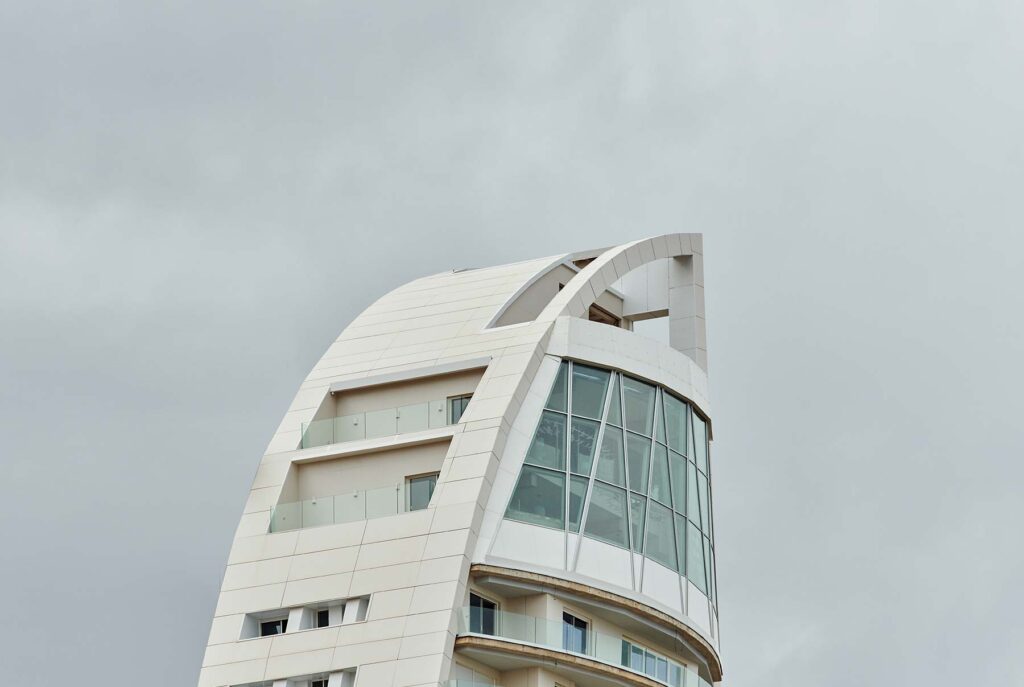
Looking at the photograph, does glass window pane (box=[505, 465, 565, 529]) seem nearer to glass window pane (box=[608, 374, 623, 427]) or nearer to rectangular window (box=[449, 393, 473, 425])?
glass window pane (box=[608, 374, 623, 427])

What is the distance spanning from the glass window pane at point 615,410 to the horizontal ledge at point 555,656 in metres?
8.47

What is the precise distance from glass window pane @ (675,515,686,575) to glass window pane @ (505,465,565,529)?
5.25m

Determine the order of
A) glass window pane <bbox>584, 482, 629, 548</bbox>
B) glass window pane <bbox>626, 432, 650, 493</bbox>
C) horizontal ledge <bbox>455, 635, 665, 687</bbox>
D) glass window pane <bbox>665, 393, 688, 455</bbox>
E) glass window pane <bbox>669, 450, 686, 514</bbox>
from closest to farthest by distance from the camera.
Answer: horizontal ledge <bbox>455, 635, 665, 687</bbox>, glass window pane <bbox>584, 482, 629, 548</bbox>, glass window pane <bbox>626, 432, 650, 493</bbox>, glass window pane <bbox>669, 450, 686, 514</bbox>, glass window pane <bbox>665, 393, 688, 455</bbox>

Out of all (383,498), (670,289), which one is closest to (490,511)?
(383,498)

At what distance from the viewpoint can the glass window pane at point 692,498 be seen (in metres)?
72.0

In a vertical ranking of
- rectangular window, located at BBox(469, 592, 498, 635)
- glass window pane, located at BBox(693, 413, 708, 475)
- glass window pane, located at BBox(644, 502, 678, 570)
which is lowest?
rectangular window, located at BBox(469, 592, 498, 635)

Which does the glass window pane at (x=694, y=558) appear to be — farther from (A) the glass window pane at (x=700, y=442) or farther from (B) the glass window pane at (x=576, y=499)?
(B) the glass window pane at (x=576, y=499)

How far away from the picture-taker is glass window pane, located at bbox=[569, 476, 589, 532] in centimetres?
6700

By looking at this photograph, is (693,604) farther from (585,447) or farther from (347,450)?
(347,450)

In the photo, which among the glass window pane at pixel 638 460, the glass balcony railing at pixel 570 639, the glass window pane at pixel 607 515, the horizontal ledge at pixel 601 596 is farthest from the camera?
the glass window pane at pixel 638 460

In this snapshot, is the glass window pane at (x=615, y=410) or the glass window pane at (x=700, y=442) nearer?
the glass window pane at (x=615, y=410)

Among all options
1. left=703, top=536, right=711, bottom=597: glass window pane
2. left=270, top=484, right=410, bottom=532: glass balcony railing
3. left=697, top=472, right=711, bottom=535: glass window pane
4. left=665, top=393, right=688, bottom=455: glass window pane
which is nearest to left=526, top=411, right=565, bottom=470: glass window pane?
left=270, top=484, right=410, bottom=532: glass balcony railing

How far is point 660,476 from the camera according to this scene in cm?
7081

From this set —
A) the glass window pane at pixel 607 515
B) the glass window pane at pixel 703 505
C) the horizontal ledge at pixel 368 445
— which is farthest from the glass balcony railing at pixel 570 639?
the horizontal ledge at pixel 368 445
